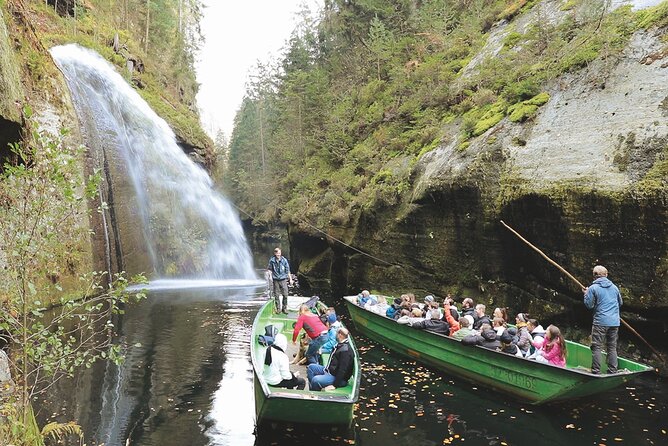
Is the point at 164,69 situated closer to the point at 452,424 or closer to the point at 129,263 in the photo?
the point at 129,263

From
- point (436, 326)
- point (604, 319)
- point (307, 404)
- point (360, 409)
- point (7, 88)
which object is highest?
point (7, 88)

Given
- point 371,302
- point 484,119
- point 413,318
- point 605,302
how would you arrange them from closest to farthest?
point 605,302 < point 413,318 < point 371,302 < point 484,119

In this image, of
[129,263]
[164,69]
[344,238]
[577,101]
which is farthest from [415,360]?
[164,69]

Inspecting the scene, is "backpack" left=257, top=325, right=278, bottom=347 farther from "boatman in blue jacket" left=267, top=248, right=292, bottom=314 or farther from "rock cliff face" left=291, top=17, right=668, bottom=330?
"rock cliff face" left=291, top=17, right=668, bottom=330

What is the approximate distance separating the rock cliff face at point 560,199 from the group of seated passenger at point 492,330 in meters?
1.81

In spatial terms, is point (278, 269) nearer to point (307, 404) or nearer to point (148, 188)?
point (307, 404)

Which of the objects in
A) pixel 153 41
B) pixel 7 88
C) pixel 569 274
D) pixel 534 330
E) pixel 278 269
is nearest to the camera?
pixel 7 88

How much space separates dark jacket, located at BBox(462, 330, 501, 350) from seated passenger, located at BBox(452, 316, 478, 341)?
0.50 m

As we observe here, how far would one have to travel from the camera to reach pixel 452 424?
26.5 feet

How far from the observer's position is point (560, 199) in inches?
446

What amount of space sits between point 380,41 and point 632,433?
76.7 ft

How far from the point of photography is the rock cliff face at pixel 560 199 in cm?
991

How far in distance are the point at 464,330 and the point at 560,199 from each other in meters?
4.04

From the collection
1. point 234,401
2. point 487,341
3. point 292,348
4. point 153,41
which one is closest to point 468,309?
point 487,341
